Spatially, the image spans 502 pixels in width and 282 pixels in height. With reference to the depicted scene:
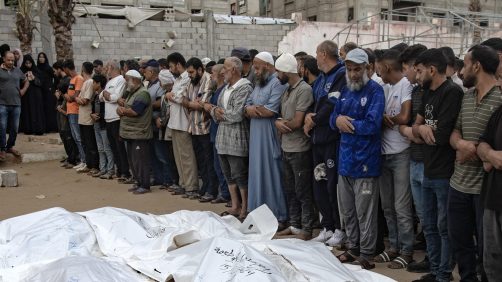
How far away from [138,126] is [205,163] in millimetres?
1204

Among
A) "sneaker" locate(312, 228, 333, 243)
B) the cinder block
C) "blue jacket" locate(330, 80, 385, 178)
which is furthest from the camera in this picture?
the cinder block

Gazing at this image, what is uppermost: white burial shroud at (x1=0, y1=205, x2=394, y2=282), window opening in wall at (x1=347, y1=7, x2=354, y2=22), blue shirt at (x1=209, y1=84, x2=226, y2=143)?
window opening in wall at (x1=347, y1=7, x2=354, y2=22)

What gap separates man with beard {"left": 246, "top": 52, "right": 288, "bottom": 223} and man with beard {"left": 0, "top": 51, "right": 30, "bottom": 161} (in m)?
5.89

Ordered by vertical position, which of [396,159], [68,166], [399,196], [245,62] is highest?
[245,62]

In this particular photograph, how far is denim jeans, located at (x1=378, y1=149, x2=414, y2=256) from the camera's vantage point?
180 inches

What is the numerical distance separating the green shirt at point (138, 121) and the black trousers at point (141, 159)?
15 centimetres

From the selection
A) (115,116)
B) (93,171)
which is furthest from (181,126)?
(93,171)

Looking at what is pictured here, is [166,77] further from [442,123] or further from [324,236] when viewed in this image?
[442,123]

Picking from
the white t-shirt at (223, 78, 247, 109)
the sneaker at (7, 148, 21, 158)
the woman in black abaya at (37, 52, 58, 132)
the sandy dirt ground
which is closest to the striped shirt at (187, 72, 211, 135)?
the white t-shirt at (223, 78, 247, 109)

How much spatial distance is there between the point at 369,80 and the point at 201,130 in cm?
309

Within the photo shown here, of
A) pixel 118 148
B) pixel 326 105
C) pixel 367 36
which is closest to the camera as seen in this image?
pixel 326 105

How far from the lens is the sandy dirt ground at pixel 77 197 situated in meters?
7.03

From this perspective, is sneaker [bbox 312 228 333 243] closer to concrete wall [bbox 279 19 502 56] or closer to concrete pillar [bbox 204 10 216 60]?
concrete pillar [bbox 204 10 216 60]

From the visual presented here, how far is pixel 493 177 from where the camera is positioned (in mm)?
3352
